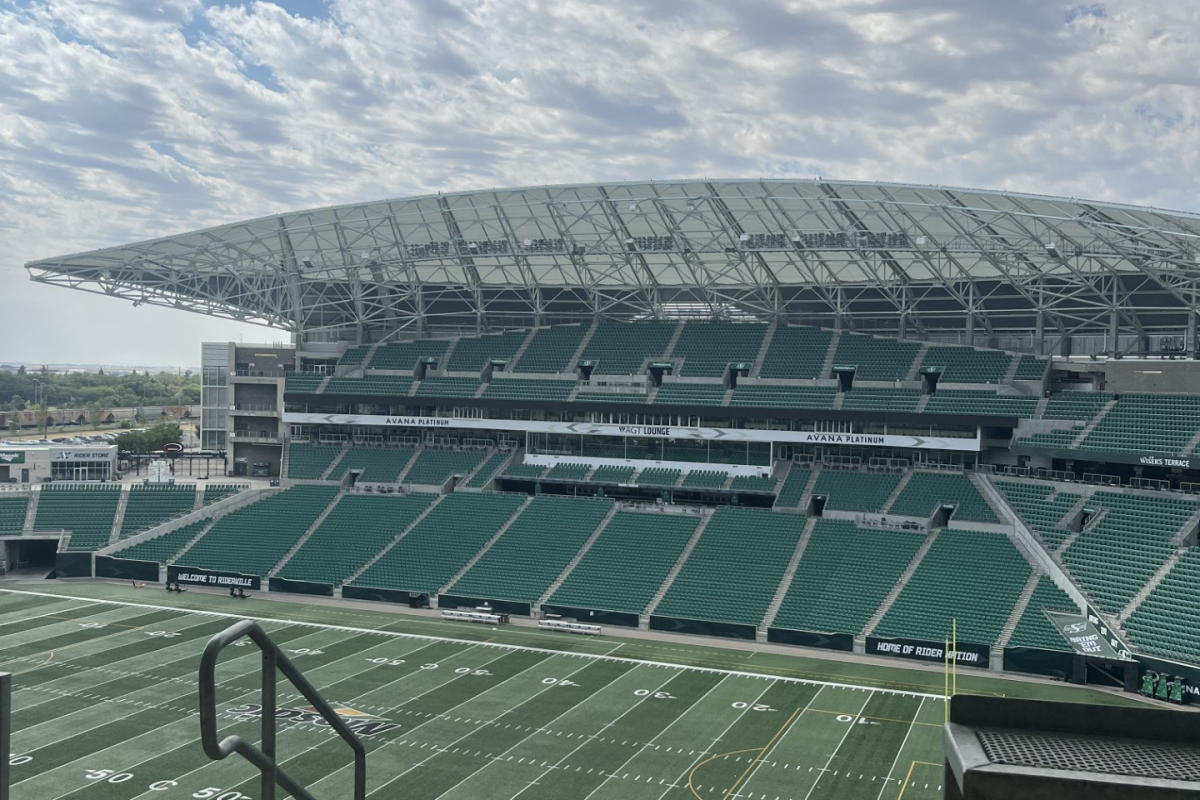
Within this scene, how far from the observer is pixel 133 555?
197ft

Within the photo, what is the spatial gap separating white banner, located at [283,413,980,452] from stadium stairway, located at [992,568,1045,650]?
10.3m

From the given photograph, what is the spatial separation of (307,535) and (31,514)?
16809 millimetres

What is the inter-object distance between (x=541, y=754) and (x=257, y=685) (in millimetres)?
13707

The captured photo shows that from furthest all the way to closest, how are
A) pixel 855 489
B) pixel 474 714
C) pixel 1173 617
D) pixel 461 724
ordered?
pixel 855 489
pixel 1173 617
pixel 474 714
pixel 461 724

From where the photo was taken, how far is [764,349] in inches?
2579

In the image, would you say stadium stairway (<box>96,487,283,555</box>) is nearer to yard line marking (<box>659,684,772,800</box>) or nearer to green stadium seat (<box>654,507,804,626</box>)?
green stadium seat (<box>654,507,804,626</box>)

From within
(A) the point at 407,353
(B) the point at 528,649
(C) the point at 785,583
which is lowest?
(B) the point at 528,649

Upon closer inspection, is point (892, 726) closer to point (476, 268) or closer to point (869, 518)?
point (869, 518)

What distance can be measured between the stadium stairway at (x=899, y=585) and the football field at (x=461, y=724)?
6.84 meters

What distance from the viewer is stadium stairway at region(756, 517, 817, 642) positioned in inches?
1876

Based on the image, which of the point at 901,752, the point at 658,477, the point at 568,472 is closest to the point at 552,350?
the point at 568,472

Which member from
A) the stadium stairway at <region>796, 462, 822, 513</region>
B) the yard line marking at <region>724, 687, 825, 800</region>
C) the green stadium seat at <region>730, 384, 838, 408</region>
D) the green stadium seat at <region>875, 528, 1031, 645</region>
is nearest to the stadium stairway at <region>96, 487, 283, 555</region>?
the green stadium seat at <region>730, 384, 838, 408</region>

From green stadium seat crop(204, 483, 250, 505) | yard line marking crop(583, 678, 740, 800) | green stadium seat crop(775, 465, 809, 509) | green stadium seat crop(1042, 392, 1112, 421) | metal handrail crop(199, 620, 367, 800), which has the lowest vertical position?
yard line marking crop(583, 678, 740, 800)

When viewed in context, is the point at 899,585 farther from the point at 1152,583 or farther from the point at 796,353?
the point at 796,353
